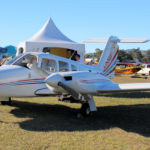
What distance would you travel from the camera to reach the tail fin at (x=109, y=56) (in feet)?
36.2

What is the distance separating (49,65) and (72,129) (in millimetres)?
2779

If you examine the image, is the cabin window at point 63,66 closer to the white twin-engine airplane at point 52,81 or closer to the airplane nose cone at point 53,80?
the white twin-engine airplane at point 52,81

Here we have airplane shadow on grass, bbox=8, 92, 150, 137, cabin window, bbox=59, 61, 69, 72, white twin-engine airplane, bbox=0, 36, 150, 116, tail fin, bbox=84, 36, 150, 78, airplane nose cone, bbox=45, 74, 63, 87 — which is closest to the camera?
airplane shadow on grass, bbox=8, 92, 150, 137

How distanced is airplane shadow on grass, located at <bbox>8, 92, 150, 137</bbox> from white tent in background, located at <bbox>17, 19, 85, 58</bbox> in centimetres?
659

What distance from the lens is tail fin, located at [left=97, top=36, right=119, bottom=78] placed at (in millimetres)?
11023

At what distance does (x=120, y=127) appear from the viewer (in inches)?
239

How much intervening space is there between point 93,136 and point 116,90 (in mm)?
2036

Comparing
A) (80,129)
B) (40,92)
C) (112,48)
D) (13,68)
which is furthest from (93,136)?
(112,48)

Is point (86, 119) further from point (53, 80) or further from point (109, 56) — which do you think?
point (109, 56)

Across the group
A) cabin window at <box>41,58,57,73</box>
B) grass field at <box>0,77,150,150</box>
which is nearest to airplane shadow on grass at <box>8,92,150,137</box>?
grass field at <box>0,77,150,150</box>

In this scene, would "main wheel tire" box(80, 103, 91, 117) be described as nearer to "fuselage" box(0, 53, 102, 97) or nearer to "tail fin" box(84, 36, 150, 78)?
"fuselage" box(0, 53, 102, 97)

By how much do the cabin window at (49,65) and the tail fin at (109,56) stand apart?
12.4 ft

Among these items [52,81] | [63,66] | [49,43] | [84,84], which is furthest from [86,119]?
[49,43]

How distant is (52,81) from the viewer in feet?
19.7
